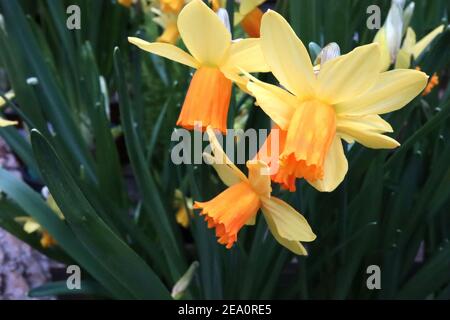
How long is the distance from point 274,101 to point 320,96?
0.19 ft

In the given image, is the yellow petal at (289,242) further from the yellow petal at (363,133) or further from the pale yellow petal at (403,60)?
the pale yellow petal at (403,60)

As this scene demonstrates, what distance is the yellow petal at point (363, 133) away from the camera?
601mm

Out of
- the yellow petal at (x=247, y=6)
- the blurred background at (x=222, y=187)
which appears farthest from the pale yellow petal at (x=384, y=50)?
the yellow petal at (x=247, y=6)

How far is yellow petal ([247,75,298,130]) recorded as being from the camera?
0.57 m

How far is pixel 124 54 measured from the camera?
1680 mm

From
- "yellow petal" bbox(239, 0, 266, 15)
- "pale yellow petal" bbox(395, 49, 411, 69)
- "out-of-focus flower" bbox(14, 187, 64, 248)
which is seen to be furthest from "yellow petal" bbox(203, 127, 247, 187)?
"out-of-focus flower" bbox(14, 187, 64, 248)

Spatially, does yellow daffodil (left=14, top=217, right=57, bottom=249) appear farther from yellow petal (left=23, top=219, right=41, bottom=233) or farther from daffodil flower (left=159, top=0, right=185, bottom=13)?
daffodil flower (left=159, top=0, right=185, bottom=13)

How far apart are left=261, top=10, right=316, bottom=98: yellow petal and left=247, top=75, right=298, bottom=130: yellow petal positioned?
2 centimetres

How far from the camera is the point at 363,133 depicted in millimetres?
611

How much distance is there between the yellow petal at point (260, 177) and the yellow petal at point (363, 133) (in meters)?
0.10

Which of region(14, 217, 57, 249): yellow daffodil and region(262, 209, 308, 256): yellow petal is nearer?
region(262, 209, 308, 256): yellow petal

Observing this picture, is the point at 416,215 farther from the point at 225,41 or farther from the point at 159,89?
the point at 159,89
